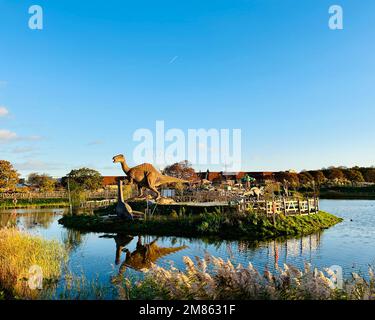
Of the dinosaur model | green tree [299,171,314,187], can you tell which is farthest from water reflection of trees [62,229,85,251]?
green tree [299,171,314,187]

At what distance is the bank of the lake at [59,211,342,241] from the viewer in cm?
1894

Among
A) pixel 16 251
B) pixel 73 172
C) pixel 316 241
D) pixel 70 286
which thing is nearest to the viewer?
pixel 70 286

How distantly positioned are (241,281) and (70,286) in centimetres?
508

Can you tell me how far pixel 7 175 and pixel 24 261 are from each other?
137 ft

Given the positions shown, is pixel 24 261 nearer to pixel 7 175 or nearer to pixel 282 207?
pixel 282 207

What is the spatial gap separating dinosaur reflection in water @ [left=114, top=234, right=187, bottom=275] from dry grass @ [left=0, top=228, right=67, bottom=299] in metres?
2.08

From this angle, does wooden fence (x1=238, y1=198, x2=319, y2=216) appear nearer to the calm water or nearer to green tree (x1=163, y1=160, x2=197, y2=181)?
the calm water

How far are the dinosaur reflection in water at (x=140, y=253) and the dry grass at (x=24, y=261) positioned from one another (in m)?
2.08

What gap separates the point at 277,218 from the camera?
2031cm

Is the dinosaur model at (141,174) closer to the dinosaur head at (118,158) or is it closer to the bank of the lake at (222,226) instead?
the dinosaur head at (118,158)

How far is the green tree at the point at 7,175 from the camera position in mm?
47938
